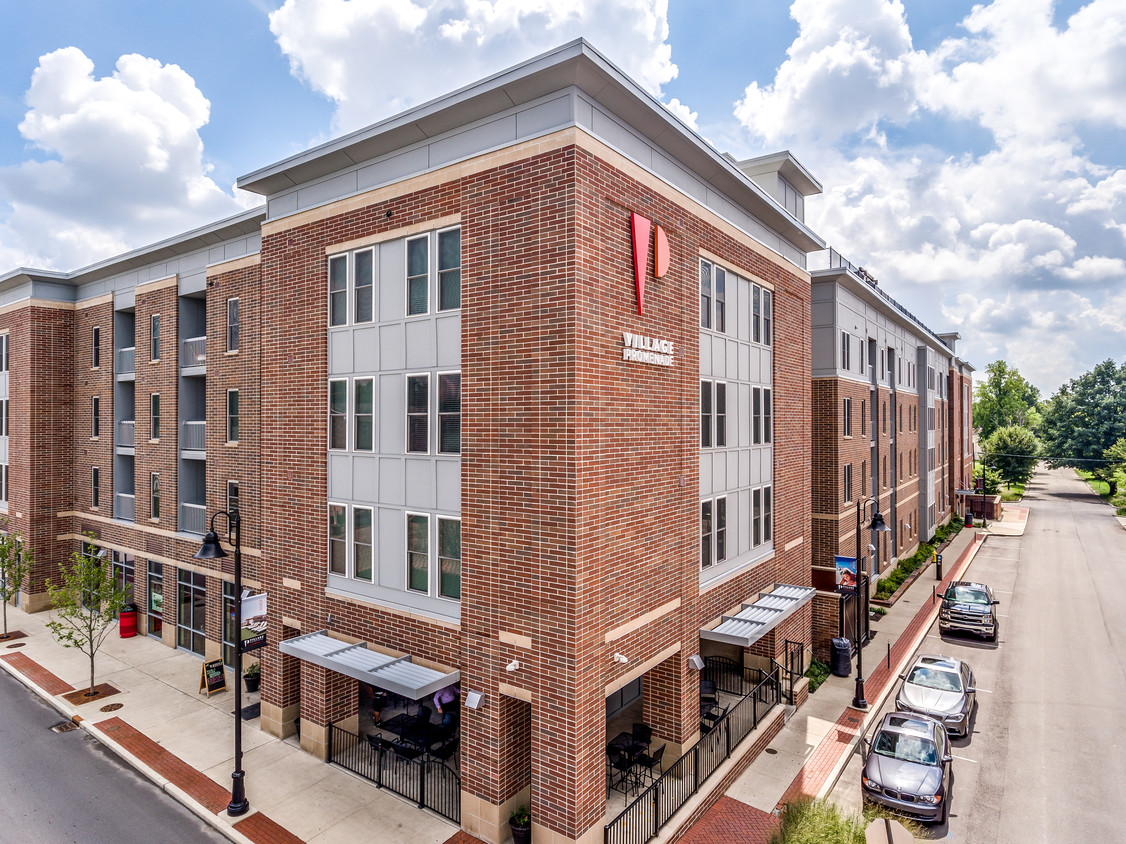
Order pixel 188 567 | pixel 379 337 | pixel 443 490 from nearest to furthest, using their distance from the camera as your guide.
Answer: pixel 443 490
pixel 379 337
pixel 188 567

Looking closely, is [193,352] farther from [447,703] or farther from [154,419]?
[447,703]

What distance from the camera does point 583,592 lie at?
33.0 feet

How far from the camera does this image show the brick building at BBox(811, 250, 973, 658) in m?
23.2

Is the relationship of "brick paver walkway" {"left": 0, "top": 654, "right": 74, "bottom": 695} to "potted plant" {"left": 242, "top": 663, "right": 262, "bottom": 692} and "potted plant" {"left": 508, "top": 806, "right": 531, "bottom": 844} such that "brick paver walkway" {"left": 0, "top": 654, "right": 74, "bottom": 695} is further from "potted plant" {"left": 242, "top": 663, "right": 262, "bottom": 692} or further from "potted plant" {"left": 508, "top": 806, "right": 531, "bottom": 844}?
"potted plant" {"left": 508, "top": 806, "right": 531, "bottom": 844}

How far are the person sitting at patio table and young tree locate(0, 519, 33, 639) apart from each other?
18.1m

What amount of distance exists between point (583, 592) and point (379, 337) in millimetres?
6950

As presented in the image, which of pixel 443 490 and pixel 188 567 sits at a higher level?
pixel 443 490

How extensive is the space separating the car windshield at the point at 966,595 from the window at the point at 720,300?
17858 mm

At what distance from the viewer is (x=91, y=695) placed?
17.0 meters

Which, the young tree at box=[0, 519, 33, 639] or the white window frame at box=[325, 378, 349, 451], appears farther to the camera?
the young tree at box=[0, 519, 33, 639]

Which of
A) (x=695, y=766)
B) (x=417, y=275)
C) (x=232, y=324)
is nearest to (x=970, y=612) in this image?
(x=695, y=766)

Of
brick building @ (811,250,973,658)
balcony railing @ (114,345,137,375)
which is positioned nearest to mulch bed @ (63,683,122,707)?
A: balcony railing @ (114,345,137,375)

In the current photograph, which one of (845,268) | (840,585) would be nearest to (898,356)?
(845,268)

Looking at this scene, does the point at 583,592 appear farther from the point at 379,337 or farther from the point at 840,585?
the point at 840,585
